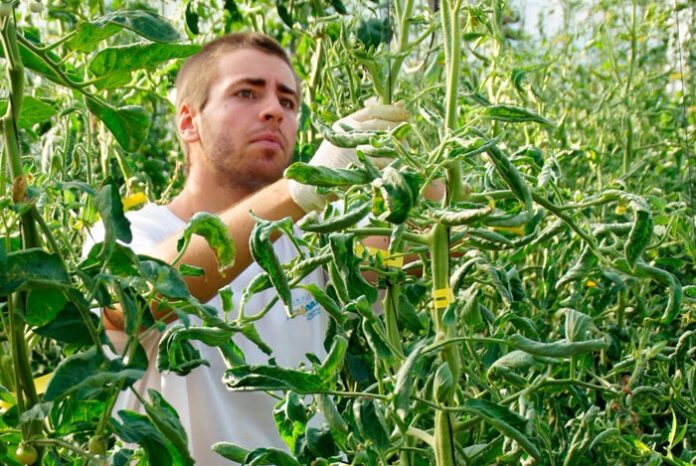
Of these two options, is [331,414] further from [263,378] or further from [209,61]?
[209,61]

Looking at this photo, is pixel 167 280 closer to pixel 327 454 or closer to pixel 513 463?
pixel 327 454

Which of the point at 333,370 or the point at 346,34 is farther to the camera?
the point at 346,34

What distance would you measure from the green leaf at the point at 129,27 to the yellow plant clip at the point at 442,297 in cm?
32

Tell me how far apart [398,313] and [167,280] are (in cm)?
35

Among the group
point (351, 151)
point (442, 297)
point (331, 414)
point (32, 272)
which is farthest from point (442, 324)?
point (351, 151)

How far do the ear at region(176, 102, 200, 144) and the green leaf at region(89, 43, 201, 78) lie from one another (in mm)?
1414

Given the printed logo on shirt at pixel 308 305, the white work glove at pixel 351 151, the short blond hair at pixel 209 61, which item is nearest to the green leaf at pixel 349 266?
the white work glove at pixel 351 151

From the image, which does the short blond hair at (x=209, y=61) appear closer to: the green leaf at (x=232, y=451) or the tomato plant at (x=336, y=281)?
the tomato plant at (x=336, y=281)

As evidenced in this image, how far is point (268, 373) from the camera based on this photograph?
0.69 metres

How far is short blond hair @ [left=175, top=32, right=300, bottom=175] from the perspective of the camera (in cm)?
204

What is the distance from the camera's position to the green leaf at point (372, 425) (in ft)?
2.43

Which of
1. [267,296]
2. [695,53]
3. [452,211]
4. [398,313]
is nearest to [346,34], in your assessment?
[398,313]

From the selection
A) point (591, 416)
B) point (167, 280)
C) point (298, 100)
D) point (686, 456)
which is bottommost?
point (686, 456)

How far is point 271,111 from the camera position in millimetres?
1862
